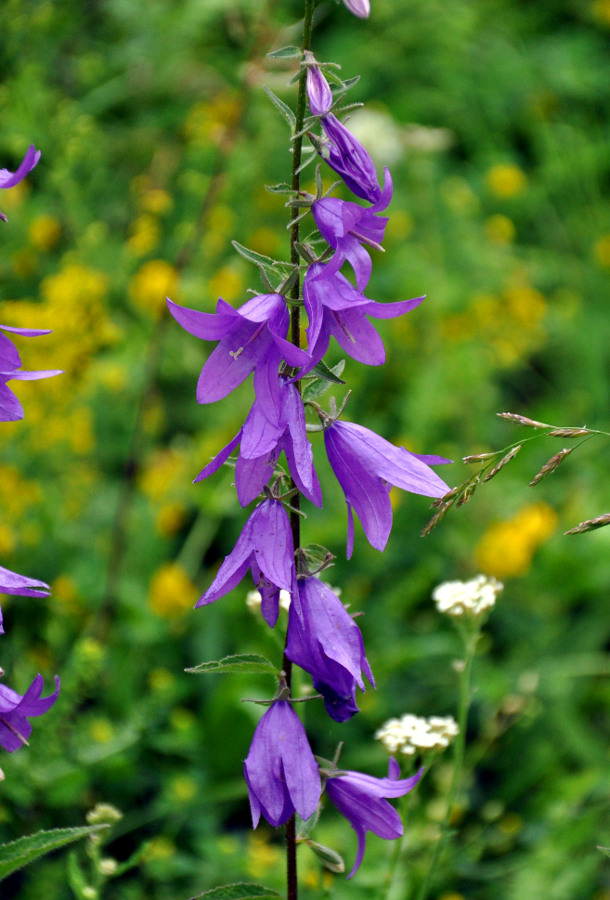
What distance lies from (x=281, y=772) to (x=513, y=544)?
170 cm

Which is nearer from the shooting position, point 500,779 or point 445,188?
point 500,779

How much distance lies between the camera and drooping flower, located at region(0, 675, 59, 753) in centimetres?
111

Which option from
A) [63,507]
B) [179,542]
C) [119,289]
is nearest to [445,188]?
[119,289]

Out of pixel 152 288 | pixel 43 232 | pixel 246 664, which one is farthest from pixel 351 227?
pixel 43 232

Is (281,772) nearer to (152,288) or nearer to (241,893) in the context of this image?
(241,893)

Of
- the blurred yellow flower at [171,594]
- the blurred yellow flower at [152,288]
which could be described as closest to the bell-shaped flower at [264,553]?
the blurred yellow flower at [171,594]

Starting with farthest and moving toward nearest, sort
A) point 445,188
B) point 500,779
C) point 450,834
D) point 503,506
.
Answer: point 445,188
point 503,506
point 500,779
point 450,834

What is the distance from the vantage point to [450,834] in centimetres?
144

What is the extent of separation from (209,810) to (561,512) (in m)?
1.66

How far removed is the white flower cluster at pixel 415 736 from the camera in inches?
59.8

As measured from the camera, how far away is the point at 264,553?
1.13 metres

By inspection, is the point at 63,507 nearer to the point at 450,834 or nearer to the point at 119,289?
the point at 119,289

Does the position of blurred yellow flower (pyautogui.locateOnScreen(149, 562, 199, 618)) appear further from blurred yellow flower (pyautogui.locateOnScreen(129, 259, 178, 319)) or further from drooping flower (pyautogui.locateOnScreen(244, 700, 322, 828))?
drooping flower (pyautogui.locateOnScreen(244, 700, 322, 828))

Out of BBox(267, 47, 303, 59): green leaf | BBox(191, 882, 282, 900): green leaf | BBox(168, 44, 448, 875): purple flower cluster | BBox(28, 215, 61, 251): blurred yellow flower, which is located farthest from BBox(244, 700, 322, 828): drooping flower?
BBox(28, 215, 61, 251): blurred yellow flower
